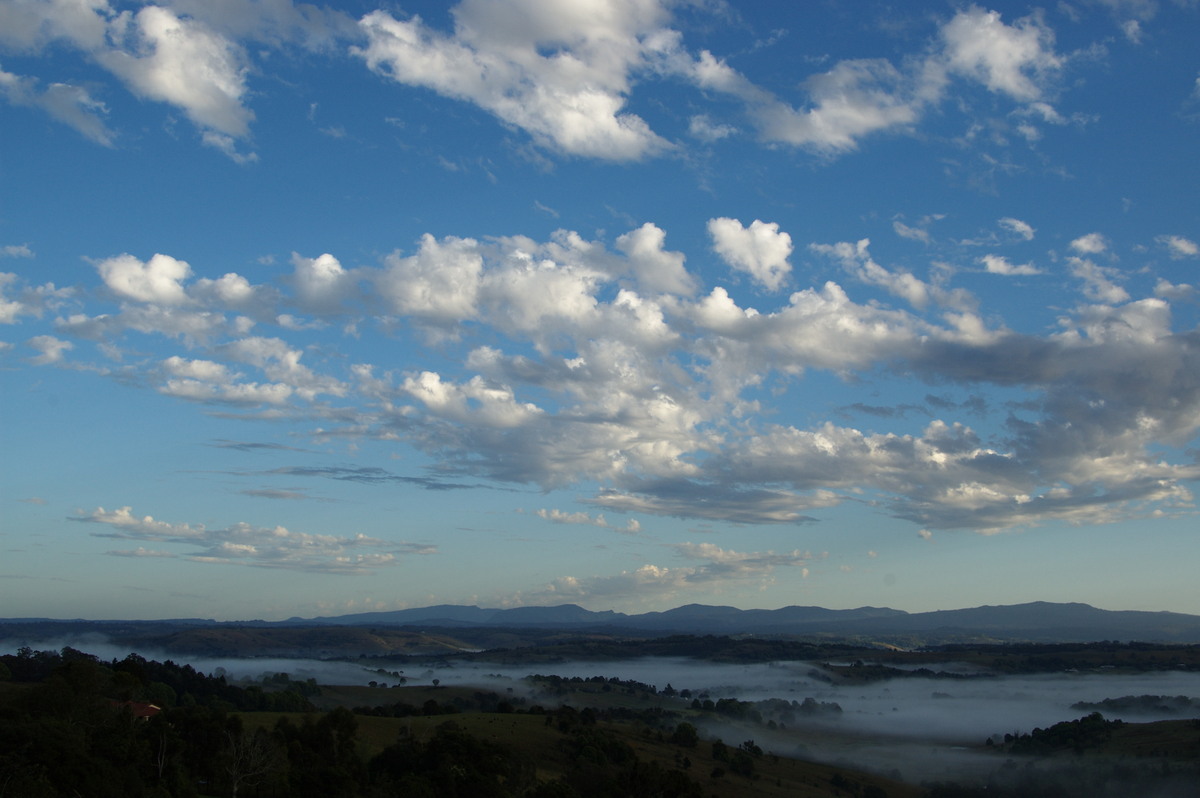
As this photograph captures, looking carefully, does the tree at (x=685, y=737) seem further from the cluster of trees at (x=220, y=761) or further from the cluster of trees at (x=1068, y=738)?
the cluster of trees at (x=220, y=761)

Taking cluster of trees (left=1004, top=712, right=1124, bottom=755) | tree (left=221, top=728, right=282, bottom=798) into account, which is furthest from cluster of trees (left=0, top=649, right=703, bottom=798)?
cluster of trees (left=1004, top=712, right=1124, bottom=755)

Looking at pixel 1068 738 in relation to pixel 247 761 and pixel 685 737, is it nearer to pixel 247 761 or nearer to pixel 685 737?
pixel 685 737

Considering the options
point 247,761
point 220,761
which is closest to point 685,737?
point 220,761

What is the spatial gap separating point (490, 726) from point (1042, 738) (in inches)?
3986

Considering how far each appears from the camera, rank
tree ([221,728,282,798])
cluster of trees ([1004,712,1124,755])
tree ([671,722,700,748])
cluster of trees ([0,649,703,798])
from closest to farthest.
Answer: cluster of trees ([0,649,703,798])
tree ([221,728,282,798])
tree ([671,722,700,748])
cluster of trees ([1004,712,1124,755])

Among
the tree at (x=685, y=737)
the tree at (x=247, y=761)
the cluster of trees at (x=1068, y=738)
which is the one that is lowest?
the cluster of trees at (x=1068, y=738)

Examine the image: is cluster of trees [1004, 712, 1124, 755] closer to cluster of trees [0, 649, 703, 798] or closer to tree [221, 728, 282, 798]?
cluster of trees [0, 649, 703, 798]

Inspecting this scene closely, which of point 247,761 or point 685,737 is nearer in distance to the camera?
point 247,761

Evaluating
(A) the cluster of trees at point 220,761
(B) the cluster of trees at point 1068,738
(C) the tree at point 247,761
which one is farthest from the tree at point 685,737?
(C) the tree at point 247,761

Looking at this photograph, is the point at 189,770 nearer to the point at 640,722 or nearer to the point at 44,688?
the point at 44,688

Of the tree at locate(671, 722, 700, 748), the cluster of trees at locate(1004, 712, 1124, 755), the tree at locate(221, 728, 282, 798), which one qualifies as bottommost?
the cluster of trees at locate(1004, 712, 1124, 755)

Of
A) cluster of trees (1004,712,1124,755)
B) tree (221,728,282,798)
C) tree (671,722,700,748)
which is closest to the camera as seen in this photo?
tree (221,728,282,798)

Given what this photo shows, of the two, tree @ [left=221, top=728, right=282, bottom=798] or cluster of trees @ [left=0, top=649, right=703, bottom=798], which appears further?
tree @ [left=221, top=728, right=282, bottom=798]

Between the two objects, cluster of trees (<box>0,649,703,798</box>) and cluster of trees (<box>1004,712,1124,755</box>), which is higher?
cluster of trees (<box>0,649,703,798</box>)
